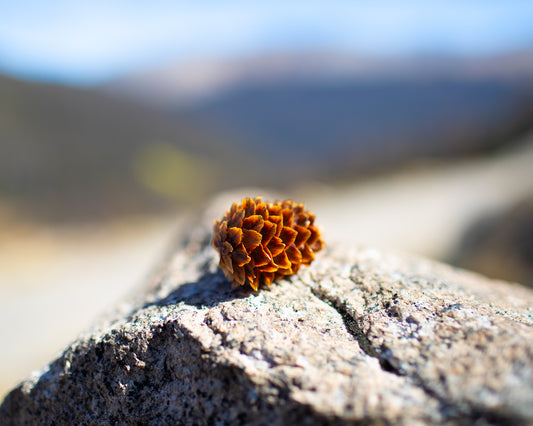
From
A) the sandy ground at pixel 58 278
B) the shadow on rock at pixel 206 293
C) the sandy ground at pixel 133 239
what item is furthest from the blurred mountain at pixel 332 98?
the shadow on rock at pixel 206 293

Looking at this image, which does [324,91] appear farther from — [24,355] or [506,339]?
[506,339]

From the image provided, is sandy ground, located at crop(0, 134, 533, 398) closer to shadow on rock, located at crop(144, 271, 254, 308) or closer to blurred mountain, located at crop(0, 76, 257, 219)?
blurred mountain, located at crop(0, 76, 257, 219)

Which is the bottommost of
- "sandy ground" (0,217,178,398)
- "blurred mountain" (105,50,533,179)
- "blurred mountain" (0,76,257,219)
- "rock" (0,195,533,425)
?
"rock" (0,195,533,425)

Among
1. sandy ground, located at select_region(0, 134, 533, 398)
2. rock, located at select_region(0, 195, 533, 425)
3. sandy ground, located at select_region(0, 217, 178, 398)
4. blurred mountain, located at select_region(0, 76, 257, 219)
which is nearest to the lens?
rock, located at select_region(0, 195, 533, 425)

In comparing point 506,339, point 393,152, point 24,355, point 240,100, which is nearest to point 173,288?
point 506,339

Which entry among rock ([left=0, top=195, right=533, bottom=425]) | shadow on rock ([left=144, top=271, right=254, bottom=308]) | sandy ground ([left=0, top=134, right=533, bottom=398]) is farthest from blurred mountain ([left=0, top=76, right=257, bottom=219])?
rock ([left=0, top=195, right=533, bottom=425])

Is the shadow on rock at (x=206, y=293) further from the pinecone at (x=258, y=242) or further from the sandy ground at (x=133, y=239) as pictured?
the sandy ground at (x=133, y=239)

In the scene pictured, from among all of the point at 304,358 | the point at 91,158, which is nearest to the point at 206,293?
the point at 304,358

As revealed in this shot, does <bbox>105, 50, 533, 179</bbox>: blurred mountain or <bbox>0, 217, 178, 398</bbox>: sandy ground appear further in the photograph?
<bbox>105, 50, 533, 179</bbox>: blurred mountain
